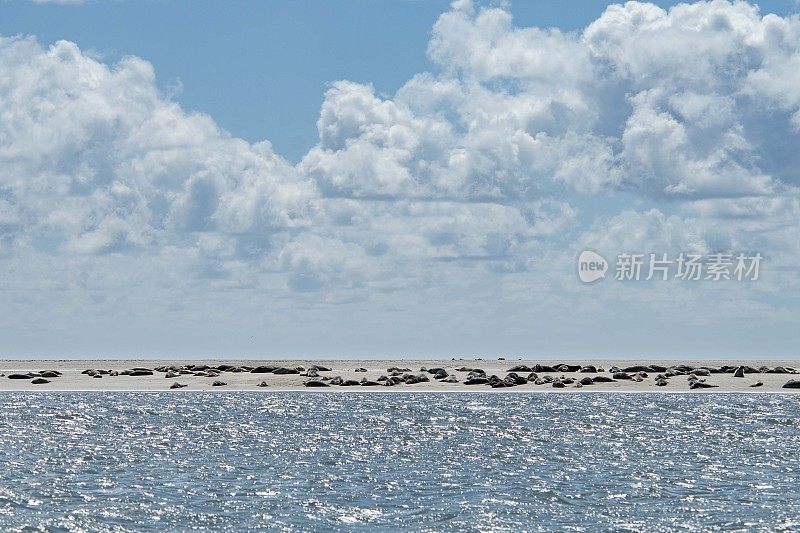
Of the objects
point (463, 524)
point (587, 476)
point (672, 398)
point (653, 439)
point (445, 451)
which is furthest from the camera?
point (672, 398)

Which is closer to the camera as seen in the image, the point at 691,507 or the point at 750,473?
the point at 691,507

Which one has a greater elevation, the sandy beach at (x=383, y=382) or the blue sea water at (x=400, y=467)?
the sandy beach at (x=383, y=382)

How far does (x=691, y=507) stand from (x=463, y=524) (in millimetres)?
8189

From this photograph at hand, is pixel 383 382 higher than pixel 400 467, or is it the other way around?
pixel 383 382

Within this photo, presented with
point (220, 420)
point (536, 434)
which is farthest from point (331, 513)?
point (220, 420)

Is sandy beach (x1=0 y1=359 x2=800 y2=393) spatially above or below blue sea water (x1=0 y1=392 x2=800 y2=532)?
above

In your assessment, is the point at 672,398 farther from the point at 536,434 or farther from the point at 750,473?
the point at 750,473

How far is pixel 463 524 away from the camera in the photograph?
32.5 m

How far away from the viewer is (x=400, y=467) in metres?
45.1

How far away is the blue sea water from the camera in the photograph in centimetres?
3359

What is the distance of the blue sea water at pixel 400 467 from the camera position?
33.6 m

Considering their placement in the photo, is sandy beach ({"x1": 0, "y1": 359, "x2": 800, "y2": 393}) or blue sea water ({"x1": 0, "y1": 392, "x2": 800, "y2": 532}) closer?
blue sea water ({"x1": 0, "y1": 392, "x2": 800, "y2": 532})

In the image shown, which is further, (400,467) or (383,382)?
(383,382)

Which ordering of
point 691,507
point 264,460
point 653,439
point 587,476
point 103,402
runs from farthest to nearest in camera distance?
point 103,402 < point 653,439 < point 264,460 < point 587,476 < point 691,507
